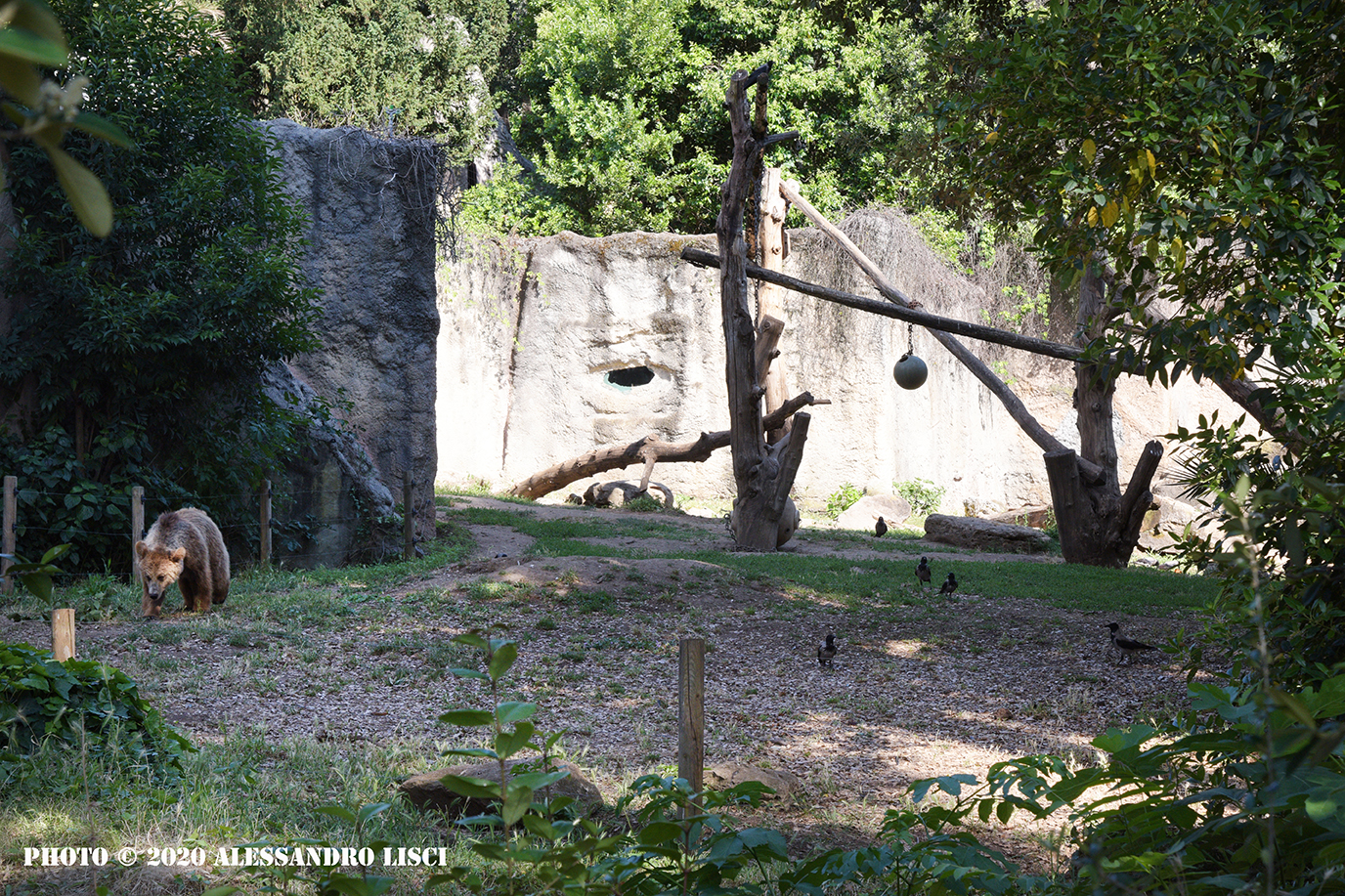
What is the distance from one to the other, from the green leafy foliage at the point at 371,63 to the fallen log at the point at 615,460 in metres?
7.90

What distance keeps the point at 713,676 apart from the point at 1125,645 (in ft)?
9.88

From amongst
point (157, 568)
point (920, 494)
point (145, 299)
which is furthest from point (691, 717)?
point (920, 494)

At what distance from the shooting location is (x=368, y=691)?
246 inches

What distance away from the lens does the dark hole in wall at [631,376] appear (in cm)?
2253

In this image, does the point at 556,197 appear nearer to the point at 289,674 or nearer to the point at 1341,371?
the point at 289,674

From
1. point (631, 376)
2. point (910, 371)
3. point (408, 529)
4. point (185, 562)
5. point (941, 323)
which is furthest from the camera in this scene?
point (631, 376)

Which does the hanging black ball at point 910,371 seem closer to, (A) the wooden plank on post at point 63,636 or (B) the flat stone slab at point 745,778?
(B) the flat stone slab at point 745,778

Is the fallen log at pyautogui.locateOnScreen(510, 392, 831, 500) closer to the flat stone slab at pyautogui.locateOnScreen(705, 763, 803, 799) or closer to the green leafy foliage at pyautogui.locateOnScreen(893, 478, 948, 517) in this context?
the green leafy foliage at pyautogui.locateOnScreen(893, 478, 948, 517)

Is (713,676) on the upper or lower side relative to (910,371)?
lower

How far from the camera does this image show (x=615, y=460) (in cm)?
1908

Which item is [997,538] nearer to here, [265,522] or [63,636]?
[265,522]

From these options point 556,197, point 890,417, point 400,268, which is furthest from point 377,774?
point 556,197

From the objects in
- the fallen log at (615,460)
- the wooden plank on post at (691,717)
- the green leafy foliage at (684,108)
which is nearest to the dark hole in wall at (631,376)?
the fallen log at (615,460)

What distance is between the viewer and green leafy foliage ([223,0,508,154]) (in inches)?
869
